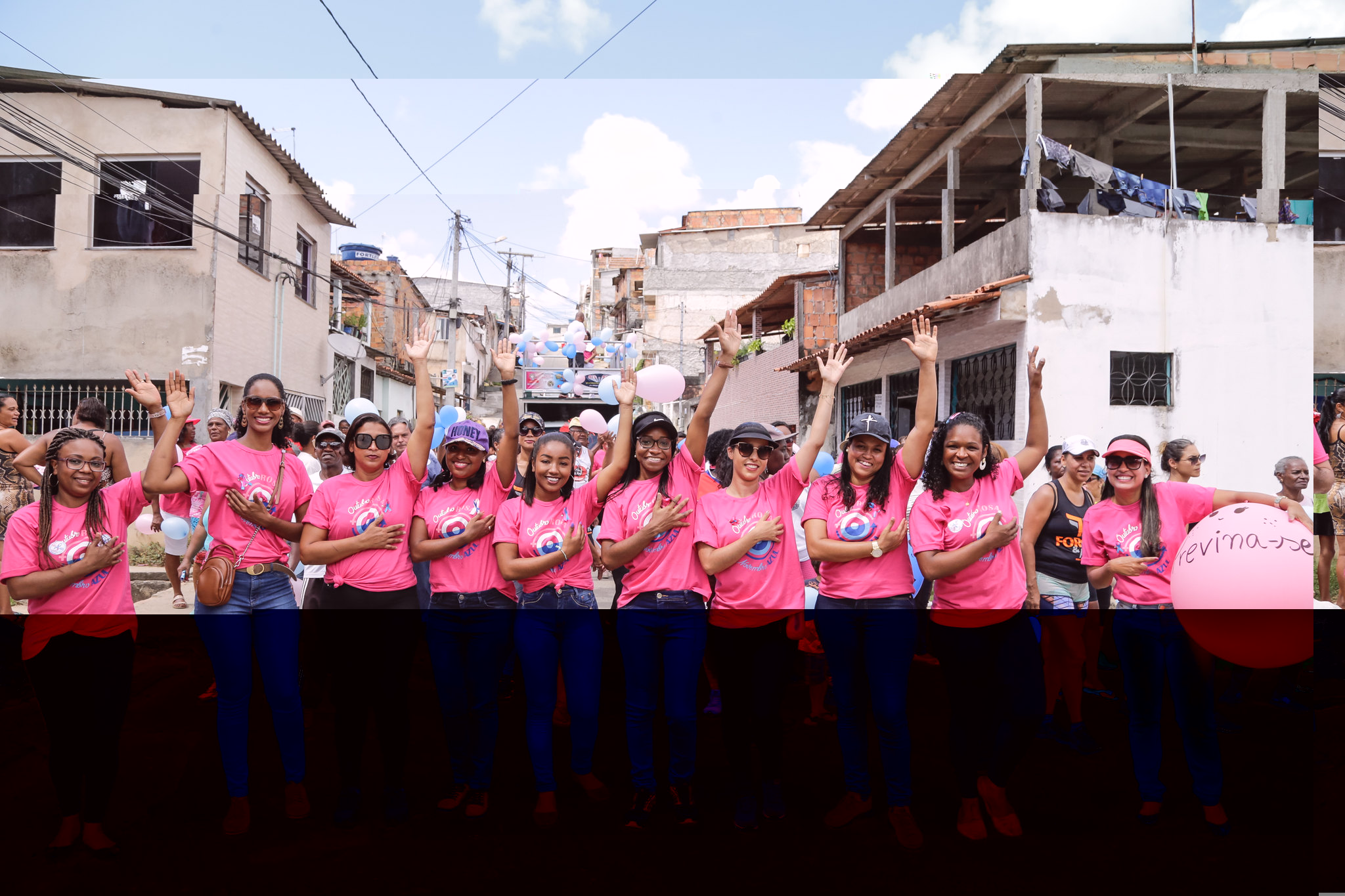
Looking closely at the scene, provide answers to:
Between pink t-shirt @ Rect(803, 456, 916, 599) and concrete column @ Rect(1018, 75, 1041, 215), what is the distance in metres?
6.86

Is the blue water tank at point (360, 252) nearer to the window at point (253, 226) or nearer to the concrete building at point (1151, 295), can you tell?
the window at point (253, 226)

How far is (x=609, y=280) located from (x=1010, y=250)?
32969 mm

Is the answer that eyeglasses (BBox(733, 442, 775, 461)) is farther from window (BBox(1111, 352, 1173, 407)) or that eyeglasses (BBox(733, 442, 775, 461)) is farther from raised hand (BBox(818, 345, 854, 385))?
window (BBox(1111, 352, 1173, 407))

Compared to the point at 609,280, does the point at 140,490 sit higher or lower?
lower

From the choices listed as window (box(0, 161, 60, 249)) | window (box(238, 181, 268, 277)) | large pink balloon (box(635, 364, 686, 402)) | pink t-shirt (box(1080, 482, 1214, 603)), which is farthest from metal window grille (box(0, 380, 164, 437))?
pink t-shirt (box(1080, 482, 1214, 603))

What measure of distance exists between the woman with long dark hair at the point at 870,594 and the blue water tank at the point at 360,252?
77.5 feet
